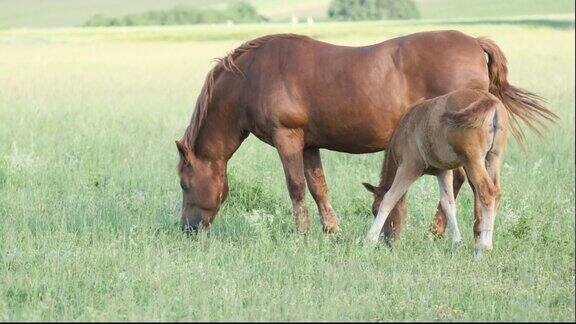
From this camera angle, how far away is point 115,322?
511 centimetres

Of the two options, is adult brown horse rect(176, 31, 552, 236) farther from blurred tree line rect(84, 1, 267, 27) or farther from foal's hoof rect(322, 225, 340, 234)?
blurred tree line rect(84, 1, 267, 27)

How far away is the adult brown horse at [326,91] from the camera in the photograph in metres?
7.96

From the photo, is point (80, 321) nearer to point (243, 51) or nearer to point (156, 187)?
point (243, 51)

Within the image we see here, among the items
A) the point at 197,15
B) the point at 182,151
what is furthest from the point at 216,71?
the point at 197,15

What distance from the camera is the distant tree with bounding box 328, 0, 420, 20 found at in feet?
246

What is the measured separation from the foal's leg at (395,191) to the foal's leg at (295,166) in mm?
858

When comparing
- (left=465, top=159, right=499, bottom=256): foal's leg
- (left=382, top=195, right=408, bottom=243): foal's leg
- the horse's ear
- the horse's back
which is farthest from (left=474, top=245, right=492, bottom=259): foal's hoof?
the horse's ear

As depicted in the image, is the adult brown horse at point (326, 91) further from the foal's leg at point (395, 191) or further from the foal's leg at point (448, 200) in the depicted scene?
the foal's leg at point (395, 191)

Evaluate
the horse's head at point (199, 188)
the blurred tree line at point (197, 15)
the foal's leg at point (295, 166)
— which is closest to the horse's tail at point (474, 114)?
the foal's leg at point (295, 166)

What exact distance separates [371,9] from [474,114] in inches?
2782

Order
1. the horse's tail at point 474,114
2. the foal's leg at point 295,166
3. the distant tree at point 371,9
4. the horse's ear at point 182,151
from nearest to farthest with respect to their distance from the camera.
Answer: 1. the horse's tail at point 474,114
2. the foal's leg at point 295,166
3. the horse's ear at point 182,151
4. the distant tree at point 371,9

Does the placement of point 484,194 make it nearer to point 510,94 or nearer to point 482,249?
point 482,249

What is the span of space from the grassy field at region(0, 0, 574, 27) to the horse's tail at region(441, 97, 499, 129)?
59.3 metres

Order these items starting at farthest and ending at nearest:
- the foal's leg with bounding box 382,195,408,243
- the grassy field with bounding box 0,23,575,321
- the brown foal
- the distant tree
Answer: the distant tree → the foal's leg with bounding box 382,195,408,243 → the brown foal → the grassy field with bounding box 0,23,575,321
